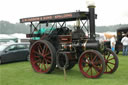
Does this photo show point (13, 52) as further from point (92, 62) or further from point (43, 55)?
point (92, 62)

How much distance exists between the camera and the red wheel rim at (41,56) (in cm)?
649

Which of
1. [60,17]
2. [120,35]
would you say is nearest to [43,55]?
[60,17]

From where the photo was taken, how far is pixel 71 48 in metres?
6.12

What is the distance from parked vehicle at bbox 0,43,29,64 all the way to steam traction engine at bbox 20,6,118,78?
118 inches

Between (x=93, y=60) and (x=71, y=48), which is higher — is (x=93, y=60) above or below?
below

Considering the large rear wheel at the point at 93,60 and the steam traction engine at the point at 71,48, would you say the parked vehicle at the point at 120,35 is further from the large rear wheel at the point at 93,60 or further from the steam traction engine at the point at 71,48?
the large rear wheel at the point at 93,60

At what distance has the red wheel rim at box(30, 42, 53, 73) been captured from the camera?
649cm

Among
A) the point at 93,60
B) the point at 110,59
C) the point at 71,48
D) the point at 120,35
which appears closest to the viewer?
the point at 93,60

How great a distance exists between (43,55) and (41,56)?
0.37 feet

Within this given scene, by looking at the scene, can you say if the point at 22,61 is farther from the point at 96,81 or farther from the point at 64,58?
Result: the point at 96,81

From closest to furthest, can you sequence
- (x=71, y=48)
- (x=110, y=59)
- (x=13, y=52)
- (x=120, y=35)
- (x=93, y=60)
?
1. (x=93, y=60)
2. (x=71, y=48)
3. (x=110, y=59)
4. (x=13, y=52)
5. (x=120, y=35)

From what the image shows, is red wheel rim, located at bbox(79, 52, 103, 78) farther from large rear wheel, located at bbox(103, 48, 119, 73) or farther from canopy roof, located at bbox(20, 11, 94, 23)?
canopy roof, located at bbox(20, 11, 94, 23)

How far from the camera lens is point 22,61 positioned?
34.8ft

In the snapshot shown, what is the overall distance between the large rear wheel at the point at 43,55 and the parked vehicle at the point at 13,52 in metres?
3.19
